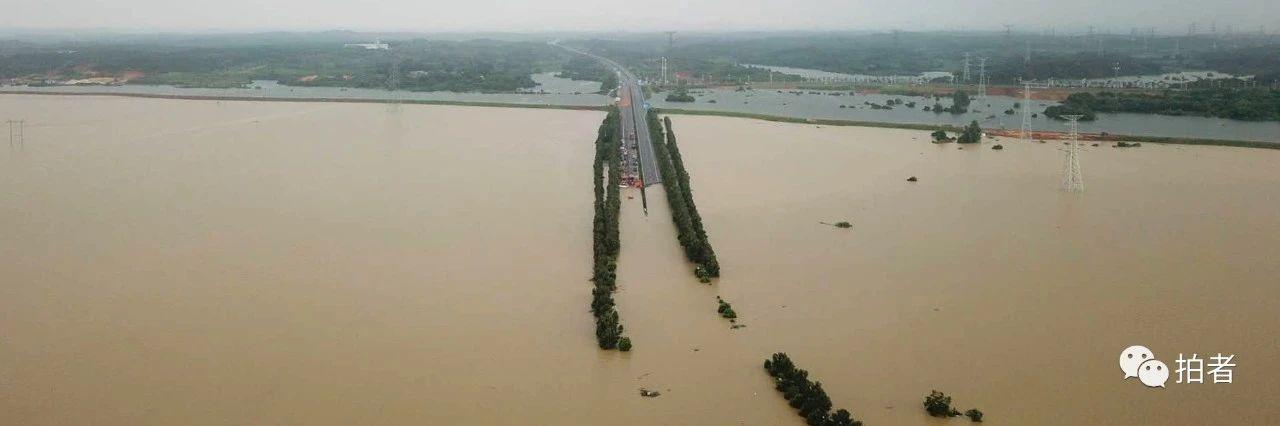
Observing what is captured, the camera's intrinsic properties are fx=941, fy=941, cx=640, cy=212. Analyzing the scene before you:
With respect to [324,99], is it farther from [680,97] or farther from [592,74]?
[592,74]

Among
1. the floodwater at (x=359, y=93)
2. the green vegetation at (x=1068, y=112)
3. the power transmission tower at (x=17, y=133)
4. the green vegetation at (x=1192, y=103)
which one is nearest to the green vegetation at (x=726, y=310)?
the power transmission tower at (x=17, y=133)

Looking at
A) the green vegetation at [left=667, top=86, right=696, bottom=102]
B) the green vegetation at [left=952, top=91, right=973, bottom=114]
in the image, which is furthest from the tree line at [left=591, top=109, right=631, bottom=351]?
the green vegetation at [left=952, top=91, right=973, bottom=114]

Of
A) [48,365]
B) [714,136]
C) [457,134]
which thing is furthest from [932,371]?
[457,134]

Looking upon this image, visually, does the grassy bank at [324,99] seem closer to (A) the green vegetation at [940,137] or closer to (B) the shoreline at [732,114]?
(B) the shoreline at [732,114]

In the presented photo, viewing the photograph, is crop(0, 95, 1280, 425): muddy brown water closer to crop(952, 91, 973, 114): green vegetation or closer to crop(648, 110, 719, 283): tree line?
crop(648, 110, 719, 283): tree line

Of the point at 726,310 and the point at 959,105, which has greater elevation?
the point at 959,105

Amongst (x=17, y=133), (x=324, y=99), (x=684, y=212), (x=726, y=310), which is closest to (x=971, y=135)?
(x=684, y=212)
